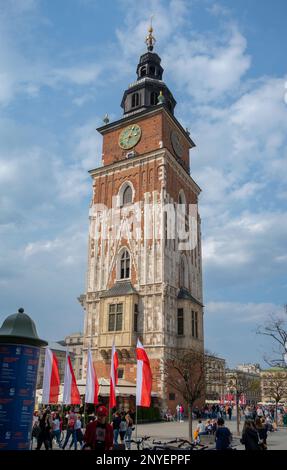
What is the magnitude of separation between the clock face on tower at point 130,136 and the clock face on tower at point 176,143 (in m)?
3.70

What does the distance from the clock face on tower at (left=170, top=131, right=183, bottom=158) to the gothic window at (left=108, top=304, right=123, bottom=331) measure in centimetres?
1839

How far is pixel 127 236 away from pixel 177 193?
7114mm

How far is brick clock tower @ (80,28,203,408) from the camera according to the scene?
125 ft

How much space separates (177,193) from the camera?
146 ft

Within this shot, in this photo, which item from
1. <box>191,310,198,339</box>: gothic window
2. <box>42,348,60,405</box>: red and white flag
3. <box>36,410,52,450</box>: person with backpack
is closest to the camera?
<box>36,410,52,450</box>: person with backpack

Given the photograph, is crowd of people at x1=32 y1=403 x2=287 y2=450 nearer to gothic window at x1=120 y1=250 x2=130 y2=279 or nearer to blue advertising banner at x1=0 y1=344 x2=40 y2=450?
blue advertising banner at x1=0 y1=344 x2=40 y2=450

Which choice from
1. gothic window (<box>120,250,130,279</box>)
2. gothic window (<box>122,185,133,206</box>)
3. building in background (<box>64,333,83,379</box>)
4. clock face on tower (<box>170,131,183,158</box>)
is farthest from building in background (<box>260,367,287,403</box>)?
building in background (<box>64,333,83,379</box>)

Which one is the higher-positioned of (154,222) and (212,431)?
(154,222)

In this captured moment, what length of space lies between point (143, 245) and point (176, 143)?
13.3 meters

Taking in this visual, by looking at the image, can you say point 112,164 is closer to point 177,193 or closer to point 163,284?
point 177,193

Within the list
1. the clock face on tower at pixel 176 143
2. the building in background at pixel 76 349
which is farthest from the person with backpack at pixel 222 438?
the building in background at pixel 76 349

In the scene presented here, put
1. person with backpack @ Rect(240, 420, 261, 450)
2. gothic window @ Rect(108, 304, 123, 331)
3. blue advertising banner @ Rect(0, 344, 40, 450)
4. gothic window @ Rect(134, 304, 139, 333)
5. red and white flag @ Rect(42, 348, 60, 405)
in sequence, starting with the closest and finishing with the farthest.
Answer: person with backpack @ Rect(240, 420, 261, 450)
blue advertising banner @ Rect(0, 344, 40, 450)
red and white flag @ Rect(42, 348, 60, 405)
gothic window @ Rect(134, 304, 139, 333)
gothic window @ Rect(108, 304, 123, 331)

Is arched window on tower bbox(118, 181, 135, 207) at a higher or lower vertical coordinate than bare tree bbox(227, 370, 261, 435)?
higher

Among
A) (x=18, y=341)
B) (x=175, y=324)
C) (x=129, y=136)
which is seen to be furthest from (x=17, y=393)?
(x=129, y=136)
